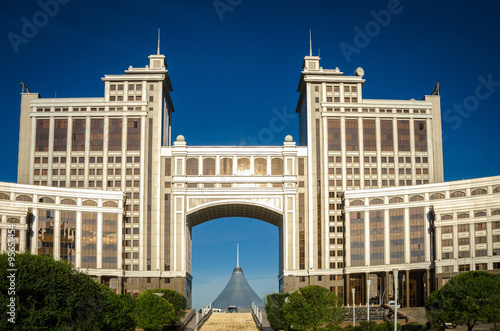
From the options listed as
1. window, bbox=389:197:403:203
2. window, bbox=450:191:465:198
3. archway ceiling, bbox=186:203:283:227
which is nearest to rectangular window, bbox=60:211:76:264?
archway ceiling, bbox=186:203:283:227

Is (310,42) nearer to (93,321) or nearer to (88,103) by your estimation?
(88,103)

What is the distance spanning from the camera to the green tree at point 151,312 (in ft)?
312

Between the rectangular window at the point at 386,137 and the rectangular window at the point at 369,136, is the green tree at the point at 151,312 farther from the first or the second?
the rectangular window at the point at 386,137

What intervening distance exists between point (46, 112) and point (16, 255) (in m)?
89.3

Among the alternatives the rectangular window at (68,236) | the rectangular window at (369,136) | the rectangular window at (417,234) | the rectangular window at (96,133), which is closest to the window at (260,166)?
the rectangular window at (369,136)

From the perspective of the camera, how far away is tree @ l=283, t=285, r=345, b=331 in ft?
289

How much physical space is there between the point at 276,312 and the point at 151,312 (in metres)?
20.6

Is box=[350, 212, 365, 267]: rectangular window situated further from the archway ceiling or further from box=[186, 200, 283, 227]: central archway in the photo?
the archway ceiling

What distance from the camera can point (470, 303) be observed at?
260 feet

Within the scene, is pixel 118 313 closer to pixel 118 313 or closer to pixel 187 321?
pixel 118 313

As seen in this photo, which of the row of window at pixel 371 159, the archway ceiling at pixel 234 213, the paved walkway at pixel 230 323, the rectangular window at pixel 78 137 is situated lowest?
the paved walkway at pixel 230 323

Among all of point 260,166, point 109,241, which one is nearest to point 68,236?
point 109,241

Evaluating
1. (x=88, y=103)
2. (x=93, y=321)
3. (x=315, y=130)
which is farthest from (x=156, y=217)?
(x=93, y=321)

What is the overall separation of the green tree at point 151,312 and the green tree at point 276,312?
17.2 metres
